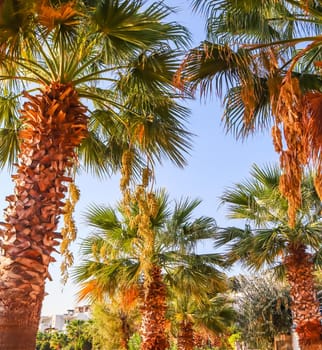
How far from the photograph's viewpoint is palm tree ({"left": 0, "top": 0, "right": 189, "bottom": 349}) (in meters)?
4.18

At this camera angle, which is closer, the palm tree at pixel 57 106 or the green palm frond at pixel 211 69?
the palm tree at pixel 57 106

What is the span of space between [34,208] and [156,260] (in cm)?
741

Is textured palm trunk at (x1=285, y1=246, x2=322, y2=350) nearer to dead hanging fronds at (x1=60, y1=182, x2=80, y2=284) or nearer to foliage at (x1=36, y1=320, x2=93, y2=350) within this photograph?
dead hanging fronds at (x1=60, y1=182, x2=80, y2=284)

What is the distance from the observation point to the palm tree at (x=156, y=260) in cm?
1090

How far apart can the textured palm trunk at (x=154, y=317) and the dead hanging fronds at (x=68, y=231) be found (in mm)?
5502

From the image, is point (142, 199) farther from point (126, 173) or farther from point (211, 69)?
point (211, 69)

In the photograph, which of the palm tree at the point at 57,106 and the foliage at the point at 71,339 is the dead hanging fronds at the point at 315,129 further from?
the foliage at the point at 71,339

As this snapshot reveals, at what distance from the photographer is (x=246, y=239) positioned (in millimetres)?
10953

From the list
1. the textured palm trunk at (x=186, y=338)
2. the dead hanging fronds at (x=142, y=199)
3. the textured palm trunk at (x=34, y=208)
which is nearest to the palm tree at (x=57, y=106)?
the textured palm trunk at (x=34, y=208)

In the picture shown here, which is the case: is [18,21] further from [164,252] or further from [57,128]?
[164,252]

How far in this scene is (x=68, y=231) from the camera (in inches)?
215

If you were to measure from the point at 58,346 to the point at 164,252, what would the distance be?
1391 inches

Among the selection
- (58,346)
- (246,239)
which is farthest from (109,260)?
(58,346)

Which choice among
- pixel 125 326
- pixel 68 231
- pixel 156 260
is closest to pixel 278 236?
pixel 156 260
